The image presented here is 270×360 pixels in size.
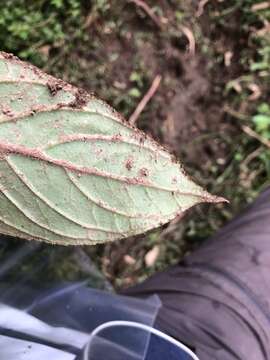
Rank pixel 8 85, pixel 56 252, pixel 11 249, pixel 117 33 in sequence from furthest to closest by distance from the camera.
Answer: pixel 117 33 < pixel 56 252 < pixel 11 249 < pixel 8 85

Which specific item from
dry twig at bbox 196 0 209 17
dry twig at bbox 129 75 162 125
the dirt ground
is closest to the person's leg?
the dirt ground

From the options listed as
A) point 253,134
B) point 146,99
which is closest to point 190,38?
point 146,99

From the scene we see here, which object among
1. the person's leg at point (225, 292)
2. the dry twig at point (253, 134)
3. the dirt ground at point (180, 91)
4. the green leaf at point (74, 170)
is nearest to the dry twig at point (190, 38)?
the dirt ground at point (180, 91)

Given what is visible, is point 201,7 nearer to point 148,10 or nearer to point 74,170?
point 148,10

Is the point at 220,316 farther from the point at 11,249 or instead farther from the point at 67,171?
the point at 67,171

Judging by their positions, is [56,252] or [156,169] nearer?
[156,169]

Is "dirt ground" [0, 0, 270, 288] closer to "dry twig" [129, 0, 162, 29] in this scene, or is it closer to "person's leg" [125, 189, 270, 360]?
"dry twig" [129, 0, 162, 29]

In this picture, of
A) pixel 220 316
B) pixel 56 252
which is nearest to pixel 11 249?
pixel 56 252
